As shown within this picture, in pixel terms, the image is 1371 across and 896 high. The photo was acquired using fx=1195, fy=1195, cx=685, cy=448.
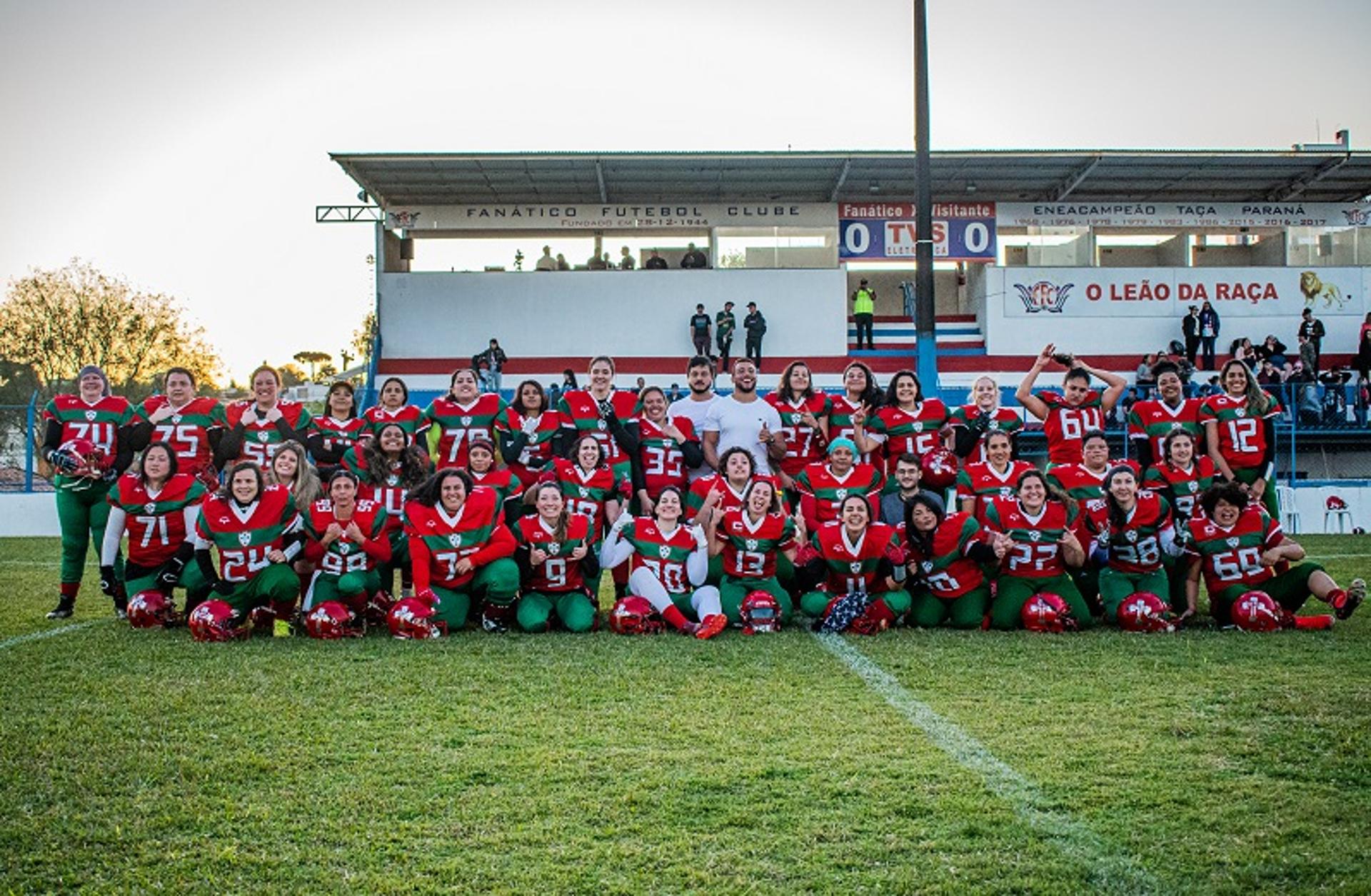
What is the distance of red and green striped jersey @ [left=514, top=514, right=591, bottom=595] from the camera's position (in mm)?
7480

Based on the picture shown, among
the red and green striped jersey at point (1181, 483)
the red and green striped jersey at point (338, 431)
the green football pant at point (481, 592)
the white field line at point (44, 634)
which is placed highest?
the red and green striped jersey at point (338, 431)

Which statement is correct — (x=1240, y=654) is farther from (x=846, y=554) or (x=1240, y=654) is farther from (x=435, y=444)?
(x=435, y=444)

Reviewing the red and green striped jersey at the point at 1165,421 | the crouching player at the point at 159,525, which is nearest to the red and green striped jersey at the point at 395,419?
the crouching player at the point at 159,525

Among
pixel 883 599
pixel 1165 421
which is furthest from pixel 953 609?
pixel 1165 421

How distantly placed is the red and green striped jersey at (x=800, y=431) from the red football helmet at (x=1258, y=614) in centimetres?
295

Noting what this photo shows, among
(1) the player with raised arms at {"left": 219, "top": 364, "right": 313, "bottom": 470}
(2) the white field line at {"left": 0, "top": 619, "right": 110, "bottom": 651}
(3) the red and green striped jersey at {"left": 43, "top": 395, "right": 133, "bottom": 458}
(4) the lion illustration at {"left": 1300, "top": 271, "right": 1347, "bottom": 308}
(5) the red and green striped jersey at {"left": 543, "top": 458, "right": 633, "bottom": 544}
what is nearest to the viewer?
(2) the white field line at {"left": 0, "top": 619, "right": 110, "bottom": 651}

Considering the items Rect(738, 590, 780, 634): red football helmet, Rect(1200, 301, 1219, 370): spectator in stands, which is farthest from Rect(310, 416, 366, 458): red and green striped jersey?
Rect(1200, 301, 1219, 370): spectator in stands

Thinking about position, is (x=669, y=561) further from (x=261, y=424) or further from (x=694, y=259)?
(x=694, y=259)

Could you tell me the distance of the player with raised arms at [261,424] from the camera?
839cm

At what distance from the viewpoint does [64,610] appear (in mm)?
8133

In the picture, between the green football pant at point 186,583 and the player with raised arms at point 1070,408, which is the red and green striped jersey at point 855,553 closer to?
the player with raised arms at point 1070,408

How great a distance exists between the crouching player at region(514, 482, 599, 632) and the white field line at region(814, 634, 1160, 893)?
235cm

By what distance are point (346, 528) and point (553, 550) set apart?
51.5 inches

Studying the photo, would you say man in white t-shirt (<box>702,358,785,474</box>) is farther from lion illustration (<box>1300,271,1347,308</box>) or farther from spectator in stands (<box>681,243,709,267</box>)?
lion illustration (<box>1300,271,1347,308</box>)
